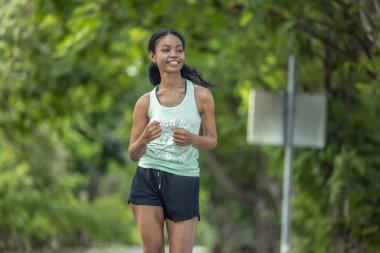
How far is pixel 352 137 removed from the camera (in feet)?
54.3

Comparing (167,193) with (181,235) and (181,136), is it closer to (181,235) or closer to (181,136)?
(181,235)

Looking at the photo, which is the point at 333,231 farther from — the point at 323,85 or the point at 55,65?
the point at 55,65

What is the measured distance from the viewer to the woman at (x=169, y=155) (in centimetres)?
677

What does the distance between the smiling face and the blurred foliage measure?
18.5ft

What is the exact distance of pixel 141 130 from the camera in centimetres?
684

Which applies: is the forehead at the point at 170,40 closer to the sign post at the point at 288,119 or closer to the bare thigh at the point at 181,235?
the bare thigh at the point at 181,235

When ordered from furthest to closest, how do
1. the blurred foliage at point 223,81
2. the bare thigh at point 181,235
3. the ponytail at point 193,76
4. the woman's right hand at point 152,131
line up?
1. the blurred foliage at point 223,81
2. the ponytail at point 193,76
3. the bare thigh at point 181,235
4. the woman's right hand at point 152,131

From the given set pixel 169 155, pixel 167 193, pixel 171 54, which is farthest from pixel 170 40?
pixel 167 193

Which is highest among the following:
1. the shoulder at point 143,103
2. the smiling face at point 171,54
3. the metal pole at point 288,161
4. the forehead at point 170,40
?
the forehead at point 170,40

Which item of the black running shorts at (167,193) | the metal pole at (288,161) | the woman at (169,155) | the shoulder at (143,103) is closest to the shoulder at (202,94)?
the woman at (169,155)

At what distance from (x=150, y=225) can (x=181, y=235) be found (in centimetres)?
17

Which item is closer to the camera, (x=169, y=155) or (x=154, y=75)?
(x=169, y=155)

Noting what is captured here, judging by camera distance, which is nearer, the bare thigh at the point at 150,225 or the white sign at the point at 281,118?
the bare thigh at the point at 150,225

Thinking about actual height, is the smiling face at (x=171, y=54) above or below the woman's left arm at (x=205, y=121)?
above
